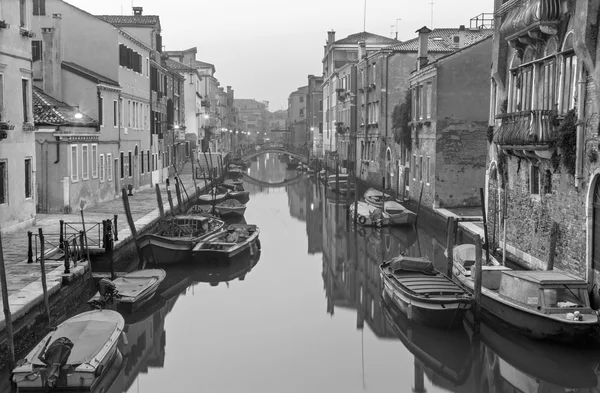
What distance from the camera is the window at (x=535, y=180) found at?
17.3 m

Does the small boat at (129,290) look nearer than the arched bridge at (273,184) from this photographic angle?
Yes

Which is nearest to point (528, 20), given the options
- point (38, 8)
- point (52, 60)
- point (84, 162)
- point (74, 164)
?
point (74, 164)

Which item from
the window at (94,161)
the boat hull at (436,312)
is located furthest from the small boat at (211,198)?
the boat hull at (436,312)

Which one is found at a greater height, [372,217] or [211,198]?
[211,198]

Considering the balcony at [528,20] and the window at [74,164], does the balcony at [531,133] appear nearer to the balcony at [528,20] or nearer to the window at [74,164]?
the balcony at [528,20]

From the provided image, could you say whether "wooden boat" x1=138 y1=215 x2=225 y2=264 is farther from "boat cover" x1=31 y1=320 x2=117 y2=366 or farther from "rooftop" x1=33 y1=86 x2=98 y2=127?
"boat cover" x1=31 y1=320 x2=117 y2=366

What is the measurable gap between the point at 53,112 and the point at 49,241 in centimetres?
576

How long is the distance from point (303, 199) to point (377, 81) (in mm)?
7949

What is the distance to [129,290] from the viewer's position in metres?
16.0

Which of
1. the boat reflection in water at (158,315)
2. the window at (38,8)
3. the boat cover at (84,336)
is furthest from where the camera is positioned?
the window at (38,8)

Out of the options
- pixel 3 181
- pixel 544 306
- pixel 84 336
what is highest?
pixel 3 181

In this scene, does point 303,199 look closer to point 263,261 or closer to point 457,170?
point 457,170

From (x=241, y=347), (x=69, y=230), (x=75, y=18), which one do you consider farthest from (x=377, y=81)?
(x=241, y=347)

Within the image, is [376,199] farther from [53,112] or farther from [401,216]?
[53,112]
